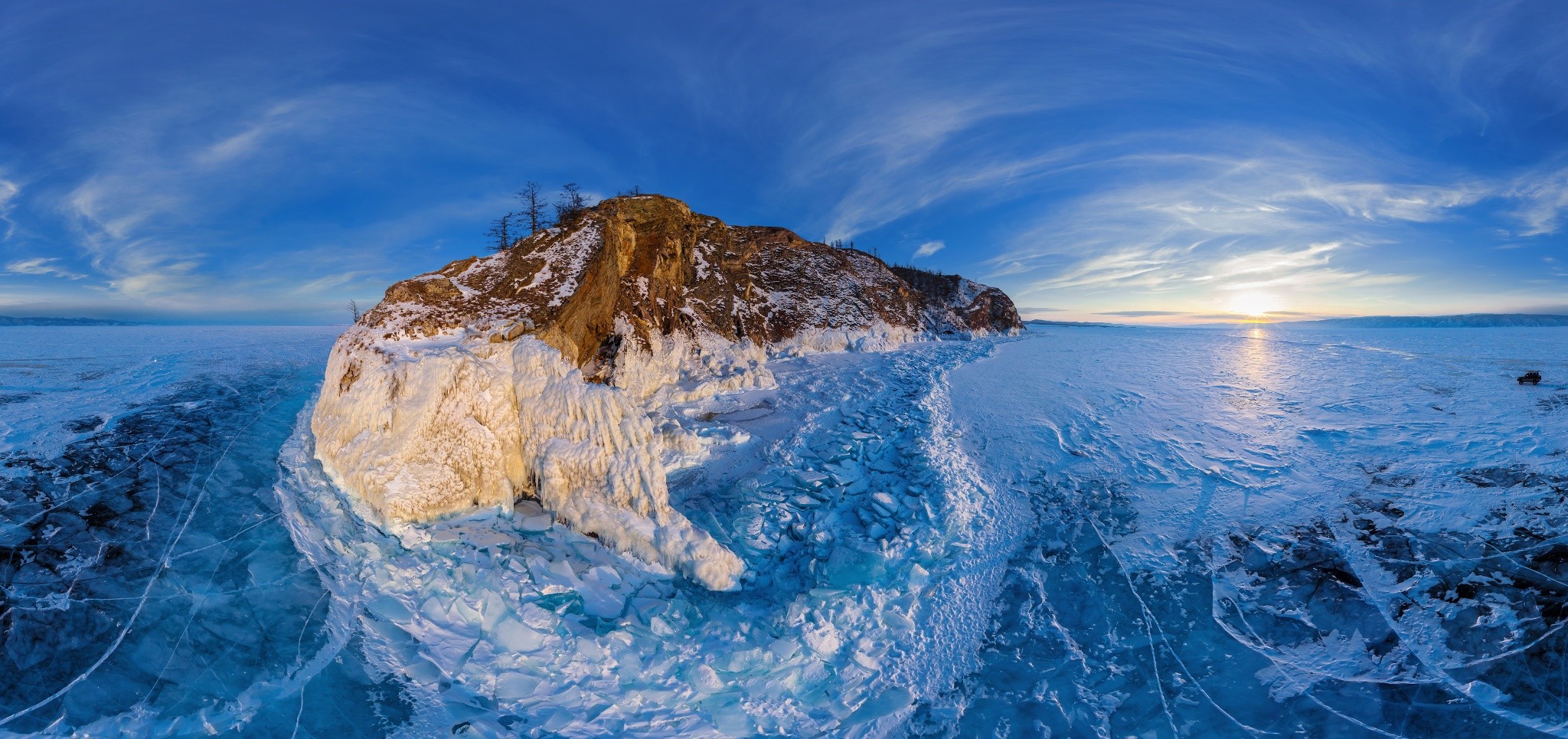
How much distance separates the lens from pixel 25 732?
168 inches

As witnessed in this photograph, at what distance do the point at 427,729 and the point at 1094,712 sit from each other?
623cm

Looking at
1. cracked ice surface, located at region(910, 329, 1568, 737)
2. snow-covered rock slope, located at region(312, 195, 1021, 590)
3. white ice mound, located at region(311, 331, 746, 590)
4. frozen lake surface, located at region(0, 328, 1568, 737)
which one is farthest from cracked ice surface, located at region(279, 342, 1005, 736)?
cracked ice surface, located at region(910, 329, 1568, 737)

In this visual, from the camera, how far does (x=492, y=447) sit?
27.3ft

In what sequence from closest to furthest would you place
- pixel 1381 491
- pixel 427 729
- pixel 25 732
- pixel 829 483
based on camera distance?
pixel 25 732
pixel 427 729
pixel 1381 491
pixel 829 483

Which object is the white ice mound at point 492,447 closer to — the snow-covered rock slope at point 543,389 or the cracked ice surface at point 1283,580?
the snow-covered rock slope at point 543,389

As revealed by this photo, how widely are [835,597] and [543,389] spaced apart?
6.04 m

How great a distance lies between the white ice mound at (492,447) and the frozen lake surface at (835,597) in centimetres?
40

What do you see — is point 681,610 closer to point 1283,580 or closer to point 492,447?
point 492,447

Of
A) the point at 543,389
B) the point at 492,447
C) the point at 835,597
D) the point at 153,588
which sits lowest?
the point at 835,597

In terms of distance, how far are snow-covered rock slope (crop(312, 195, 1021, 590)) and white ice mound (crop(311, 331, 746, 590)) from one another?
0.07 ft

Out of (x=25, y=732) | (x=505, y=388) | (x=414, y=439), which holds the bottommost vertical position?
(x=25, y=732)

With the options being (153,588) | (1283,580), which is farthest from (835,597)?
(153,588)

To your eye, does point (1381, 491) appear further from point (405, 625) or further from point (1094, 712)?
point (405, 625)

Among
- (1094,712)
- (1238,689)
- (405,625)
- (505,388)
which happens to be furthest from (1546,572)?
(505,388)
